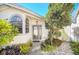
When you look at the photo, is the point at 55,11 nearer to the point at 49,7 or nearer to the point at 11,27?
the point at 49,7

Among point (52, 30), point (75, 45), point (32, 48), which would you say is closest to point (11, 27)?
point (32, 48)

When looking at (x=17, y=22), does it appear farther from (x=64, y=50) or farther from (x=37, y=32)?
(x=64, y=50)

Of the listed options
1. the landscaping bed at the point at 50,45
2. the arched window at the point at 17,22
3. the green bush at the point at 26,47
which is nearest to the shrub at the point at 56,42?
the landscaping bed at the point at 50,45

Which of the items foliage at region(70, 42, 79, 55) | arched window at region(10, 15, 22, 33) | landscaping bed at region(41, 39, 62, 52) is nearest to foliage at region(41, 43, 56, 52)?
landscaping bed at region(41, 39, 62, 52)

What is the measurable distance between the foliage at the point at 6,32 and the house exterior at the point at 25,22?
2.3 inches

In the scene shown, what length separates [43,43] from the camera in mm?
2562

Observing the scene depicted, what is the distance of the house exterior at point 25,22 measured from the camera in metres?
2.55

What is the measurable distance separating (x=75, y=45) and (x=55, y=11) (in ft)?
1.79

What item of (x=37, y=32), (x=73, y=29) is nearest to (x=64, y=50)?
(x=73, y=29)

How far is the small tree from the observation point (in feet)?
8.32

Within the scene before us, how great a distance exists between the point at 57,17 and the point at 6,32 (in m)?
0.74

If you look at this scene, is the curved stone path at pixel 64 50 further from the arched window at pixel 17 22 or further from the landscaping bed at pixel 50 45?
the arched window at pixel 17 22

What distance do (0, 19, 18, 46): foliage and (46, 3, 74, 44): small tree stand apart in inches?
19.4

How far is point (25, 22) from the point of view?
2574mm
